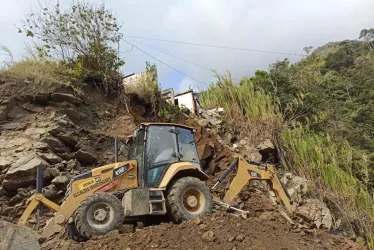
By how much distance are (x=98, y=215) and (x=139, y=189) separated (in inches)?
30.6

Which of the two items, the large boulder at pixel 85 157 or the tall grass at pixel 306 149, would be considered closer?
the large boulder at pixel 85 157

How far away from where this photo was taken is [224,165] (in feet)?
34.8

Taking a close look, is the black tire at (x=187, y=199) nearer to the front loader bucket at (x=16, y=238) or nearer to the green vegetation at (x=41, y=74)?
the front loader bucket at (x=16, y=238)

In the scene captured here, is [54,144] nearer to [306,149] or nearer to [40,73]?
[40,73]

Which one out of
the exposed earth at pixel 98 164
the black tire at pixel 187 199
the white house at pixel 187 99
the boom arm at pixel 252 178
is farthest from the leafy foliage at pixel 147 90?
the black tire at pixel 187 199

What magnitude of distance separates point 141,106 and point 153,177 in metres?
5.59

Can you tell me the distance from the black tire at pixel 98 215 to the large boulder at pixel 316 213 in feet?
13.3

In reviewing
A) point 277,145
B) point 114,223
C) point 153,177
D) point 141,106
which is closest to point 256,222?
point 153,177

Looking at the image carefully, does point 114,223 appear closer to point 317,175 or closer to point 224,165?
point 224,165

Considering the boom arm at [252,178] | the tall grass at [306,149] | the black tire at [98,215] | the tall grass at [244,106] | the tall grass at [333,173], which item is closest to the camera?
the black tire at [98,215]

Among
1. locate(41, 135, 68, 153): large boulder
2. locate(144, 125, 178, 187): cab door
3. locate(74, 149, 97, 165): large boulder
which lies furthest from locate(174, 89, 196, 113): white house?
locate(144, 125, 178, 187): cab door

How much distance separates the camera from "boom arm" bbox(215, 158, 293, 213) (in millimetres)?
7781

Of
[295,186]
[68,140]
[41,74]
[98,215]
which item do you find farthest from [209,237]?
[41,74]

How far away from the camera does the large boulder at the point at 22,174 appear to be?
26.2 ft
